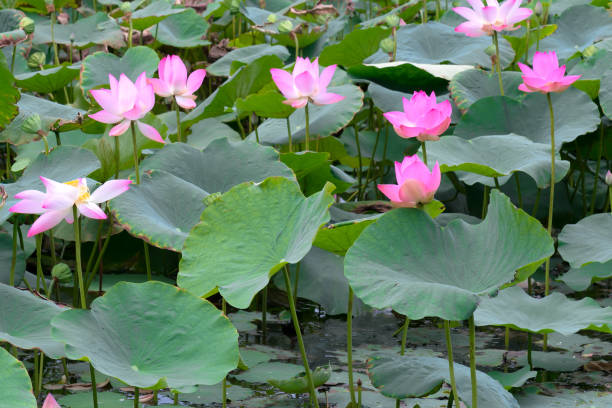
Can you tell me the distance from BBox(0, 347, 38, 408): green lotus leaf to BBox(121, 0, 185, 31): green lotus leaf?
1781 mm

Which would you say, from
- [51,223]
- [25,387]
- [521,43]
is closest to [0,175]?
[51,223]

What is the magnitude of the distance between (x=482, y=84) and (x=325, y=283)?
29.8 inches

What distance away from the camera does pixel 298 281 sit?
1.54 m

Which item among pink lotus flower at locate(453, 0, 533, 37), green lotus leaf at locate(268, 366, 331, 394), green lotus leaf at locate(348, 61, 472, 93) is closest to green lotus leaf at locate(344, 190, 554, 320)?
green lotus leaf at locate(268, 366, 331, 394)

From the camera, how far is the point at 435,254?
38.9 inches

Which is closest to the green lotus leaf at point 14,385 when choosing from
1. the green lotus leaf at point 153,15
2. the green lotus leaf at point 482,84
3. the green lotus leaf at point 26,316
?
the green lotus leaf at point 26,316

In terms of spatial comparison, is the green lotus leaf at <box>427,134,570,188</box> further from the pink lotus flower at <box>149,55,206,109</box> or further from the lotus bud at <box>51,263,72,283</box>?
the lotus bud at <box>51,263,72,283</box>

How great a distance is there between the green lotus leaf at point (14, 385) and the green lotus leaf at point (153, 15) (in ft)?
5.84

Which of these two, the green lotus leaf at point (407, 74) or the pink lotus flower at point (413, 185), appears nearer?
the pink lotus flower at point (413, 185)

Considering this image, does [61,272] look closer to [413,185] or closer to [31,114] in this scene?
Answer: [31,114]

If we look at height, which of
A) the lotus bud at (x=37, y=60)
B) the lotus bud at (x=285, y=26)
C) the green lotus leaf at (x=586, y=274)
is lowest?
the green lotus leaf at (x=586, y=274)

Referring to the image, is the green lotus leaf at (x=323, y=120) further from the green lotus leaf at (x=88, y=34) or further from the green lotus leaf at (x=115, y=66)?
the green lotus leaf at (x=88, y=34)

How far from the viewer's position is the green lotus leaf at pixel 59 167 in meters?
1.39

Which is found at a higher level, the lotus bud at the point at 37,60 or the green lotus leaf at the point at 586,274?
the lotus bud at the point at 37,60
